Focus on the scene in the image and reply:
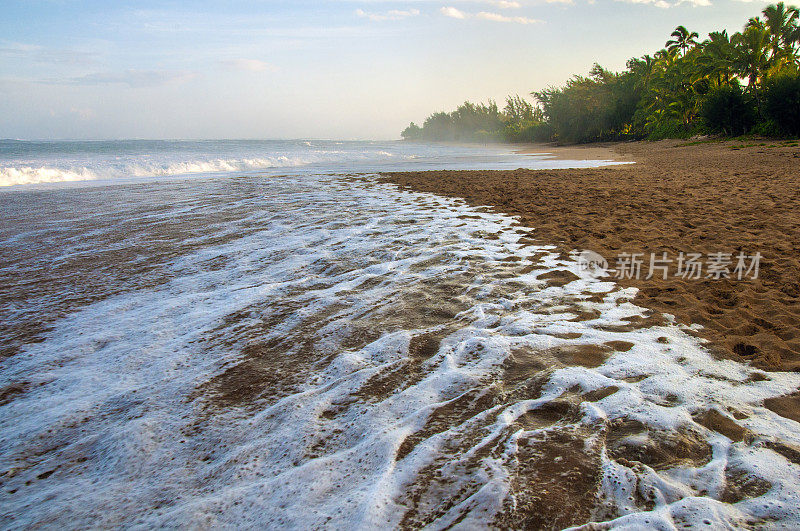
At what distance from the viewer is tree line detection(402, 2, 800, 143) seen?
23.1 meters

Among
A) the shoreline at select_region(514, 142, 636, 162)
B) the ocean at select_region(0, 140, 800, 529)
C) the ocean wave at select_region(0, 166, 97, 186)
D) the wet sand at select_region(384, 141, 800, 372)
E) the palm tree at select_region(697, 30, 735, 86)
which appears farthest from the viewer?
the palm tree at select_region(697, 30, 735, 86)

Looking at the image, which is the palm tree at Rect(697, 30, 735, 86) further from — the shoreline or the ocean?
the ocean

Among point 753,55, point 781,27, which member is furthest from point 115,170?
point 781,27

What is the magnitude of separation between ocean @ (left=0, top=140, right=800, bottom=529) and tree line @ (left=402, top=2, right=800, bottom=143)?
25336mm

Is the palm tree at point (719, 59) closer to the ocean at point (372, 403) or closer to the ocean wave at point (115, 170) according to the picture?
the ocean wave at point (115, 170)

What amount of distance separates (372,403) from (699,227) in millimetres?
4872

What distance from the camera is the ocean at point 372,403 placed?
1.46 metres

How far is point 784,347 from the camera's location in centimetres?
245

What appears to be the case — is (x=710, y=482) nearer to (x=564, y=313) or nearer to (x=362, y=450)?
(x=362, y=450)

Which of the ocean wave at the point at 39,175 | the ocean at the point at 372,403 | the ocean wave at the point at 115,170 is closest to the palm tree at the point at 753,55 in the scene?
the ocean wave at the point at 115,170

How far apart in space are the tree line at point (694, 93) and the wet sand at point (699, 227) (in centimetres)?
1622

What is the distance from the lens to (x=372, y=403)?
204cm

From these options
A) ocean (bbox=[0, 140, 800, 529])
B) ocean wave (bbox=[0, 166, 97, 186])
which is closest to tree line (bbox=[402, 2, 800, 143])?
A: ocean (bbox=[0, 140, 800, 529])

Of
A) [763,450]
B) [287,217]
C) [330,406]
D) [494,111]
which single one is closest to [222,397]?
[330,406]
